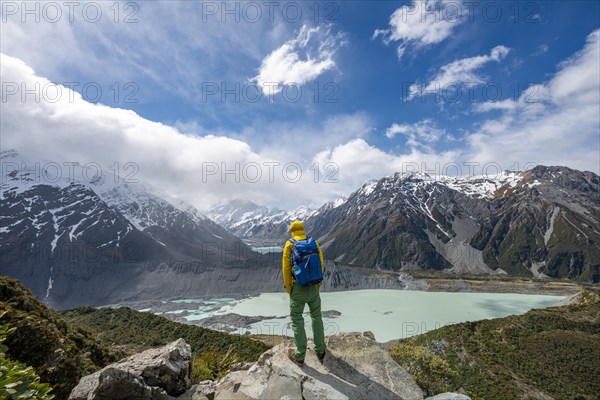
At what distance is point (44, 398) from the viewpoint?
4.61 metres

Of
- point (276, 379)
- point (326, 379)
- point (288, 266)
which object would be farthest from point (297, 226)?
point (326, 379)

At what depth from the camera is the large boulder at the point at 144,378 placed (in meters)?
6.71

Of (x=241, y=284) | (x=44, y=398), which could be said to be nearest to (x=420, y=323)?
(x=241, y=284)

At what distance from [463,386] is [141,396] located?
163 feet

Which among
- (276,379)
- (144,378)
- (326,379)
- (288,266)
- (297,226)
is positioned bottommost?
(144,378)

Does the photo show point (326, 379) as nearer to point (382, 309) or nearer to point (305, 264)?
point (305, 264)

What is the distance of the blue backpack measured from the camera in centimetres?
725

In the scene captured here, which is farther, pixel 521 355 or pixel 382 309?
pixel 382 309

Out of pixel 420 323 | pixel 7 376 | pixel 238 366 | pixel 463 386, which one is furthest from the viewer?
pixel 420 323

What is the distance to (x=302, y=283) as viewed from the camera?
23.7 ft

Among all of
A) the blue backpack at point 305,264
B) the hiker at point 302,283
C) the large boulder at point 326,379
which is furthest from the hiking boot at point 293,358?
the blue backpack at point 305,264

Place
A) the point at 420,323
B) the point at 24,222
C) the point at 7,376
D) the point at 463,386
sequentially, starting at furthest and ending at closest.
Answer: the point at 24,222, the point at 420,323, the point at 463,386, the point at 7,376

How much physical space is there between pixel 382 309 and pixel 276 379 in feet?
391

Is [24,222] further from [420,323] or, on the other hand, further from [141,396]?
[141,396]
